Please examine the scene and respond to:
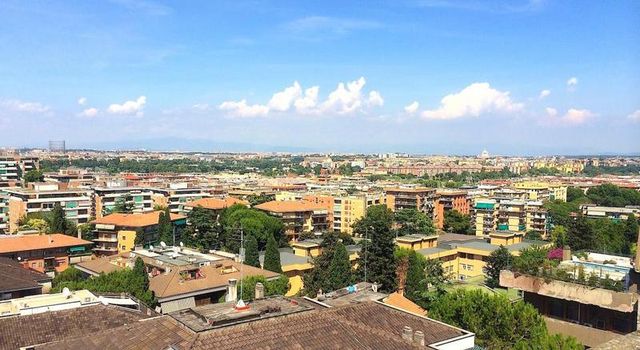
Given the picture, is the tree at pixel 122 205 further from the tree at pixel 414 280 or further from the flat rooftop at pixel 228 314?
the flat rooftop at pixel 228 314

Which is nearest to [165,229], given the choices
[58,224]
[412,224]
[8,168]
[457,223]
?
[58,224]

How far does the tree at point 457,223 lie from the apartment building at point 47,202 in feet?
164

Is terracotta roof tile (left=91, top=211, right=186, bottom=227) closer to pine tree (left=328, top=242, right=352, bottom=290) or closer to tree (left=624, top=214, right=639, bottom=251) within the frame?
pine tree (left=328, top=242, right=352, bottom=290)

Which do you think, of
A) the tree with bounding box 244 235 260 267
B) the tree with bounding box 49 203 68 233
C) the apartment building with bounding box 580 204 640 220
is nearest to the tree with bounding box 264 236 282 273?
the tree with bounding box 244 235 260 267

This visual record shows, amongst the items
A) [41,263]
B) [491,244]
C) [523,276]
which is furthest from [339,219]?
[523,276]

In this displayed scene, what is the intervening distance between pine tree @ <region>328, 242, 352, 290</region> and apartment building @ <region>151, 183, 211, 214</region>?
51310mm

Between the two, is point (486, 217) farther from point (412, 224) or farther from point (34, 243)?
point (34, 243)

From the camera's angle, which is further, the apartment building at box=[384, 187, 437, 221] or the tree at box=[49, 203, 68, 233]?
the apartment building at box=[384, 187, 437, 221]

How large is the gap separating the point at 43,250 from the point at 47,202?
2882cm

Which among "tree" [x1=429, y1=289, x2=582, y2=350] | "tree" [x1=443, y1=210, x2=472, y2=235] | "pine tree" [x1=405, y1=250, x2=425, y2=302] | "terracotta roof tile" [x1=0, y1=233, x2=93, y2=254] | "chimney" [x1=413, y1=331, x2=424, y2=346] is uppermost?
"chimney" [x1=413, y1=331, x2=424, y2=346]

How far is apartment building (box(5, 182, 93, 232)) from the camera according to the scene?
228 ft

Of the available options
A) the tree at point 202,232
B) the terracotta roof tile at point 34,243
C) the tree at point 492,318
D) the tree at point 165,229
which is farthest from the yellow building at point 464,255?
the terracotta roof tile at point 34,243

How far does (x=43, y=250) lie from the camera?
44.6 m

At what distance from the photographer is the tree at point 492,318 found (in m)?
19.7
